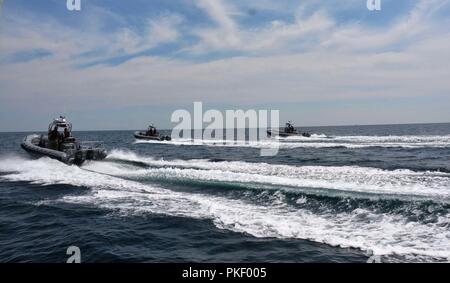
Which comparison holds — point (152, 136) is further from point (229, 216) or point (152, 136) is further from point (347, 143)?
point (229, 216)

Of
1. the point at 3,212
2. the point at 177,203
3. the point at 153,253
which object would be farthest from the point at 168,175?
the point at 153,253

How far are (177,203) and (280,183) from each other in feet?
19.4

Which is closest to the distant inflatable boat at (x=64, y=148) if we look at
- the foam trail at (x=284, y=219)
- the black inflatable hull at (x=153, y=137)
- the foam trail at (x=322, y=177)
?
the foam trail at (x=322, y=177)

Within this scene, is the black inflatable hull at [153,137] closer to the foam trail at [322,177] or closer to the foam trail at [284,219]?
the foam trail at [322,177]

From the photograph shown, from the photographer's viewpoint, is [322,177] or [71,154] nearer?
[322,177]

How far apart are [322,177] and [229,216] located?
9005 mm

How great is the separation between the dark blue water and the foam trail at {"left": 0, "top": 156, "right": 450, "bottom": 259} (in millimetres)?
32

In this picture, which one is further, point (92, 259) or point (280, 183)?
point (280, 183)

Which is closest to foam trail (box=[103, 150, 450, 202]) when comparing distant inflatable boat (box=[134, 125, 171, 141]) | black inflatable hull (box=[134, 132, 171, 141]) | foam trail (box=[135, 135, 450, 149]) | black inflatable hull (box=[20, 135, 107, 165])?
black inflatable hull (box=[20, 135, 107, 165])

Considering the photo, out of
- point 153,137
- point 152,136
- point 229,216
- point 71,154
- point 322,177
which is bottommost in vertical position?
point 229,216

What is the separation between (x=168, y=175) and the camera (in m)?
A: 22.2

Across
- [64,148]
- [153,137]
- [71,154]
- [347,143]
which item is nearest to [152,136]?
[153,137]

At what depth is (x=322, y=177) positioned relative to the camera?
813 inches
